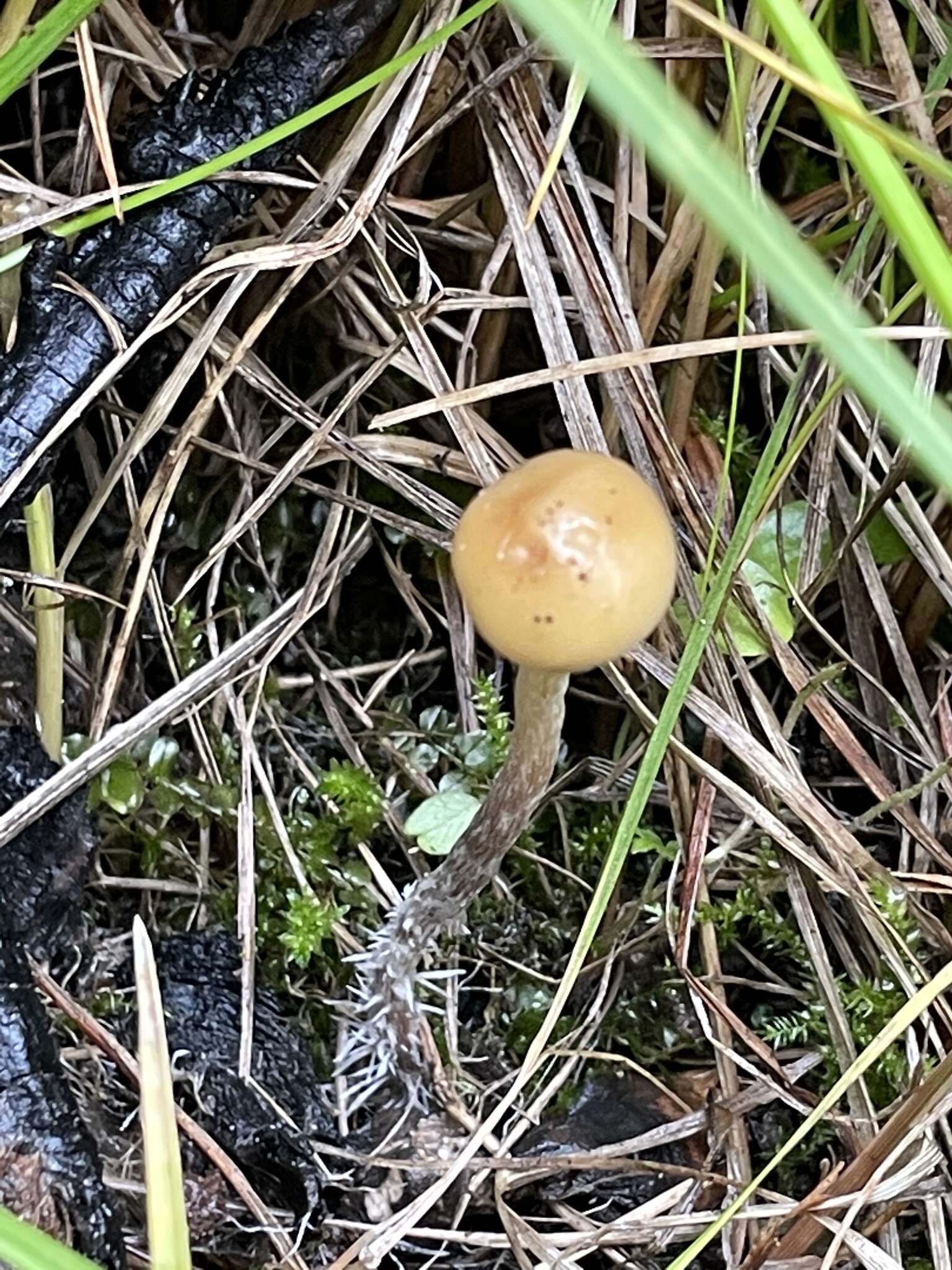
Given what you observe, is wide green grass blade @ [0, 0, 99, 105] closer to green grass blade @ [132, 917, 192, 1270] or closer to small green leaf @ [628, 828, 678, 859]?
green grass blade @ [132, 917, 192, 1270]

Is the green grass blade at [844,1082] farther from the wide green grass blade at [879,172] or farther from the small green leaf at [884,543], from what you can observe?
the wide green grass blade at [879,172]

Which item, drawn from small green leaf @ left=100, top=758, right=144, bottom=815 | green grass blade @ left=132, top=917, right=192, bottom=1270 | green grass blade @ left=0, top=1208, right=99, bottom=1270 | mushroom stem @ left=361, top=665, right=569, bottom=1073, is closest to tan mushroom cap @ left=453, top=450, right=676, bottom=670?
mushroom stem @ left=361, top=665, right=569, bottom=1073

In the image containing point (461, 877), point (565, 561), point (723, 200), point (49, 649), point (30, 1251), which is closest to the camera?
point (723, 200)

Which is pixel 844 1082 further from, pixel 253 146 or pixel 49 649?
pixel 253 146

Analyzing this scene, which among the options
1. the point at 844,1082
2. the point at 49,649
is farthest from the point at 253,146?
the point at 844,1082

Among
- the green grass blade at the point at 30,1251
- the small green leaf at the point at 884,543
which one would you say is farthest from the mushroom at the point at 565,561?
the small green leaf at the point at 884,543

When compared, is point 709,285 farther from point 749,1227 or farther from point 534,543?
point 749,1227
